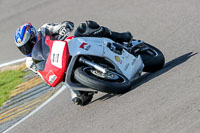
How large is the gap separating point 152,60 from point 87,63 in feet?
4.29

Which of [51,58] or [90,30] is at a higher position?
[90,30]

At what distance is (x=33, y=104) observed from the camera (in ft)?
27.0

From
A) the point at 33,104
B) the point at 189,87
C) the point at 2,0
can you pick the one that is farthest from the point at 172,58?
the point at 2,0

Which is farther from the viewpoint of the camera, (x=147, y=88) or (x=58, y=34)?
(x=58, y=34)

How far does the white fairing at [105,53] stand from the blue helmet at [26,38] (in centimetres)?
66

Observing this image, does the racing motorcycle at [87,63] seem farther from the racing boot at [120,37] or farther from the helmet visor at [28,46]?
the racing boot at [120,37]

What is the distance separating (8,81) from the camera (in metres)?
10.2

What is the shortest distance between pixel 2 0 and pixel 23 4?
1432mm

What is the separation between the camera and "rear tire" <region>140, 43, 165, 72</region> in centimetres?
715

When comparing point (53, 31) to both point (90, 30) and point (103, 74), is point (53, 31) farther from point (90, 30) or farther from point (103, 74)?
point (103, 74)

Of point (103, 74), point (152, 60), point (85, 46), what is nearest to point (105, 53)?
point (85, 46)

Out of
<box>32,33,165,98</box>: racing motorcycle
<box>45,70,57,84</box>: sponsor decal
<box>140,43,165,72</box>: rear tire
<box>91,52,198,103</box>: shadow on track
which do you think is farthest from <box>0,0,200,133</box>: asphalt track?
<box>45,70,57,84</box>: sponsor decal

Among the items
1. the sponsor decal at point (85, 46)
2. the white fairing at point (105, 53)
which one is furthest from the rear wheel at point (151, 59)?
the sponsor decal at point (85, 46)

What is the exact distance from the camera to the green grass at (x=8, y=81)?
949 cm
